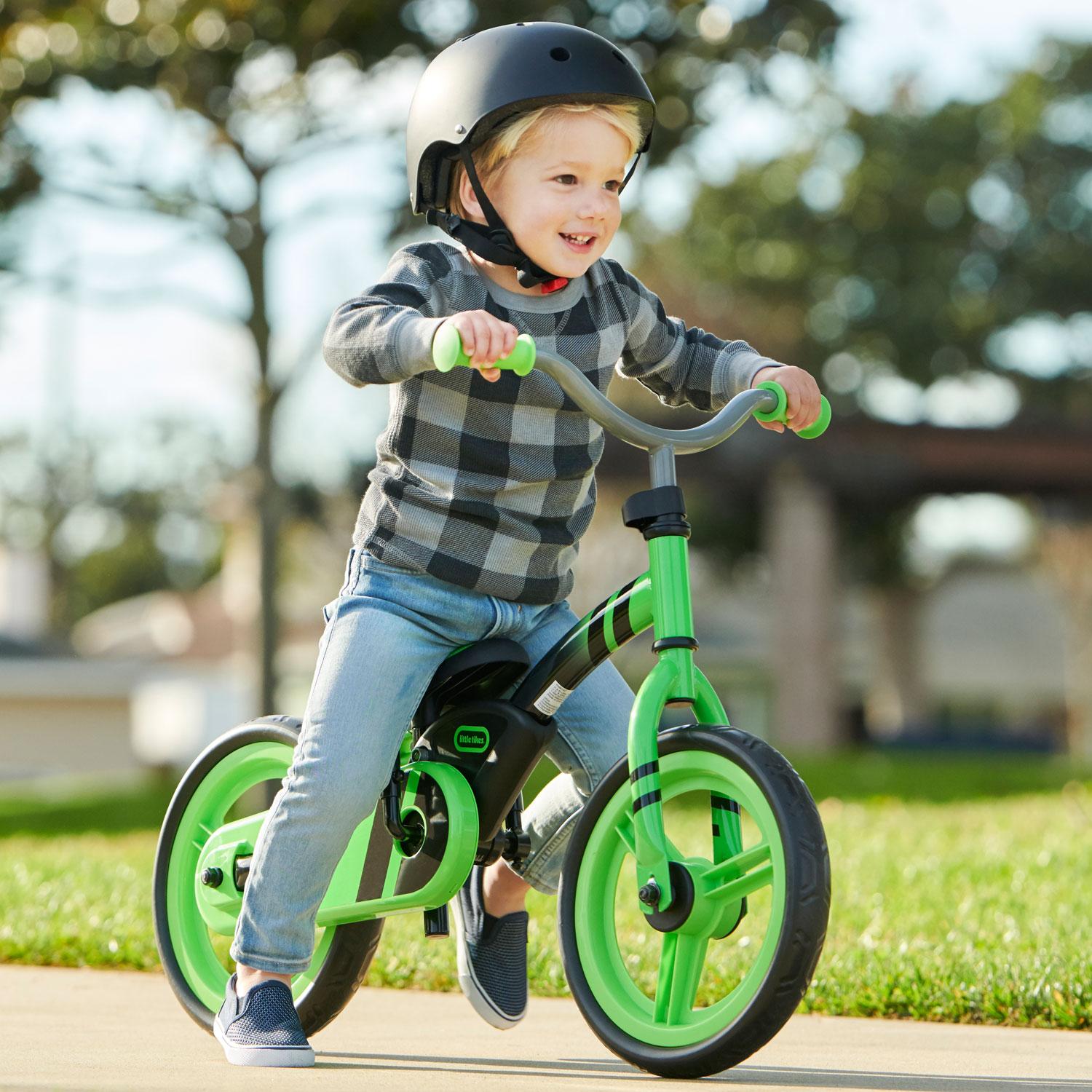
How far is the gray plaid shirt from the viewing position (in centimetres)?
332

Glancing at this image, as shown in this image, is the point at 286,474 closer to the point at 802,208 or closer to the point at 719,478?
the point at 719,478

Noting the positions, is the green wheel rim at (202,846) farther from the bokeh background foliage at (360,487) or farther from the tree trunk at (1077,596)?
the tree trunk at (1077,596)

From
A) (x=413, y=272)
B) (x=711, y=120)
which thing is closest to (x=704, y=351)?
(x=413, y=272)

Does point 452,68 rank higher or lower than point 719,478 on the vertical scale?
higher

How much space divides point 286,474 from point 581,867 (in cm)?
2699

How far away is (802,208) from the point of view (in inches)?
1464

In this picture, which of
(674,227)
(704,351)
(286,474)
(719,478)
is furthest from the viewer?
(674,227)

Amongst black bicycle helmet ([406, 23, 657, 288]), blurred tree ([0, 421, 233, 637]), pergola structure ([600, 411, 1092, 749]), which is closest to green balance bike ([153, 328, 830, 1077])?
black bicycle helmet ([406, 23, 657, 288])

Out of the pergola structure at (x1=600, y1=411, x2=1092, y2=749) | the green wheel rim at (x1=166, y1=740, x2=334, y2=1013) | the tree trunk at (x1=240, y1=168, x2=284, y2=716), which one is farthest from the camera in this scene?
the pergola structure at (x1=600, y1=411, x2=1092, y2=749)

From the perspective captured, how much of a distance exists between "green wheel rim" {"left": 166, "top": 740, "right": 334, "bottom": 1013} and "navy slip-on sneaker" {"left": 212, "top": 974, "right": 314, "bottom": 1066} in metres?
0.51

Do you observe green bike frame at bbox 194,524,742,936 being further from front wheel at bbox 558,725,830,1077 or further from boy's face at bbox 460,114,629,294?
boy's face at bbox 460,114,629,294

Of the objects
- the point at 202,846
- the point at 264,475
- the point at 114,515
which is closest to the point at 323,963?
the point at 202,846

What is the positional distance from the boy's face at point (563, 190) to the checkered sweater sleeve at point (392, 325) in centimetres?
20

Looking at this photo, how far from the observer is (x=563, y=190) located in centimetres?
331
